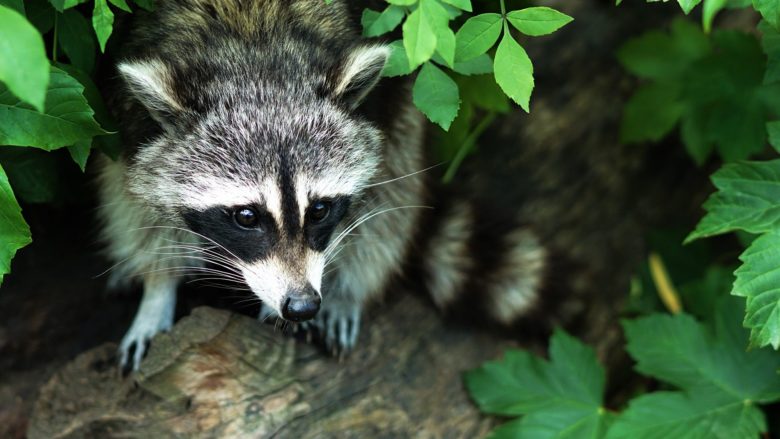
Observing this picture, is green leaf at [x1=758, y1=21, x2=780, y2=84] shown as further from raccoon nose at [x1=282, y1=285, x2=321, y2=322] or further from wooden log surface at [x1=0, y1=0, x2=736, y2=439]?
raccoon nose at [x1=282, y1=285, x2=321, y2=322]

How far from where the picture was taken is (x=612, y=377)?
3.49m

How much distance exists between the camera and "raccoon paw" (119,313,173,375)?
2.79 meters

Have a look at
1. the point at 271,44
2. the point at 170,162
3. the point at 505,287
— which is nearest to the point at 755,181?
the point at 505,287

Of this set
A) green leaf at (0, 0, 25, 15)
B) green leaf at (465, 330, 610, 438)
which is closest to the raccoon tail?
green leaf at (465, 330, 610, 438)

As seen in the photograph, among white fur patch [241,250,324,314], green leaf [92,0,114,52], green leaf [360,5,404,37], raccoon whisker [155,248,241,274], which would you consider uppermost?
green leaf [92,0,114,52]

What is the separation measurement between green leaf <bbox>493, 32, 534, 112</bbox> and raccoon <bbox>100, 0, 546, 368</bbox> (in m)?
0.46

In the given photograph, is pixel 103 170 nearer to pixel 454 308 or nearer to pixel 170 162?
pixel 170 162

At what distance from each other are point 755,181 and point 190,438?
1683mm

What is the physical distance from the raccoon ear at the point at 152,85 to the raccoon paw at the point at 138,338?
76 centimetres

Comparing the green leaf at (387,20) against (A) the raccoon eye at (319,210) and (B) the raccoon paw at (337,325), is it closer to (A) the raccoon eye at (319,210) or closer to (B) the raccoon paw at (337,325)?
(A) the raccoon eye at (319,210)

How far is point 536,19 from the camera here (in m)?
2.06

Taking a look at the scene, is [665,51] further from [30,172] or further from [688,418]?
[30,172]

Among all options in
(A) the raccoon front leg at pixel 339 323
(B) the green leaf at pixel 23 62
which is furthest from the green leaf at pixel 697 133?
(B) the green leaf at pixel 23 62

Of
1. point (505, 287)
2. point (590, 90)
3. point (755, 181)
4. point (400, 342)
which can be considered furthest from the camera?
point (590, 90)
